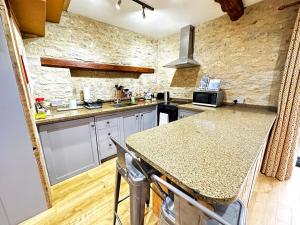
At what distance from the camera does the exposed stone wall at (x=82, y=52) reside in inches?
82.7


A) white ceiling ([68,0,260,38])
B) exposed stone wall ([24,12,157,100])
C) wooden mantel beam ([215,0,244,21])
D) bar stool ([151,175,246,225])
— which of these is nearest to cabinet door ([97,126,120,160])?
exposed stone wall ([24,12,157,100])

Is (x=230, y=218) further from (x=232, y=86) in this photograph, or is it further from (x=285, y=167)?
(x=232, y=86)

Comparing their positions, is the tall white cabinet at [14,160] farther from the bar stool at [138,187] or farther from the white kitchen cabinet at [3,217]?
the bar stool at [138,187]

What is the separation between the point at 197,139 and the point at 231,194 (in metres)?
0.49

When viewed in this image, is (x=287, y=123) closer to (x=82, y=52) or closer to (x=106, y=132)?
(x=106, y=132)

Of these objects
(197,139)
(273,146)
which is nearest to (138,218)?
(197,139)

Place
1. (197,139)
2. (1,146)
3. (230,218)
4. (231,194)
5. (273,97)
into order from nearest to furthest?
(231,194) < (230,218) < (197,139) < (1,146) < (273,97)

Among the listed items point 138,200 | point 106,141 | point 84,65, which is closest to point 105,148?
point 106,141

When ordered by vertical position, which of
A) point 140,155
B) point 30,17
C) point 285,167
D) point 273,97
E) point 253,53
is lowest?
point 285,167

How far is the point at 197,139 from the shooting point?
1000 mm

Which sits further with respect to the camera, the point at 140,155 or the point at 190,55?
the point at 190,55

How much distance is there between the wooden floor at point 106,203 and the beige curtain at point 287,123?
0.20 meters

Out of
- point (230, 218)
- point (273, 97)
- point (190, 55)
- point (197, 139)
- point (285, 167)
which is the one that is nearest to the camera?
point (230, 218)

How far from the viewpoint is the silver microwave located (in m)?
2.32
